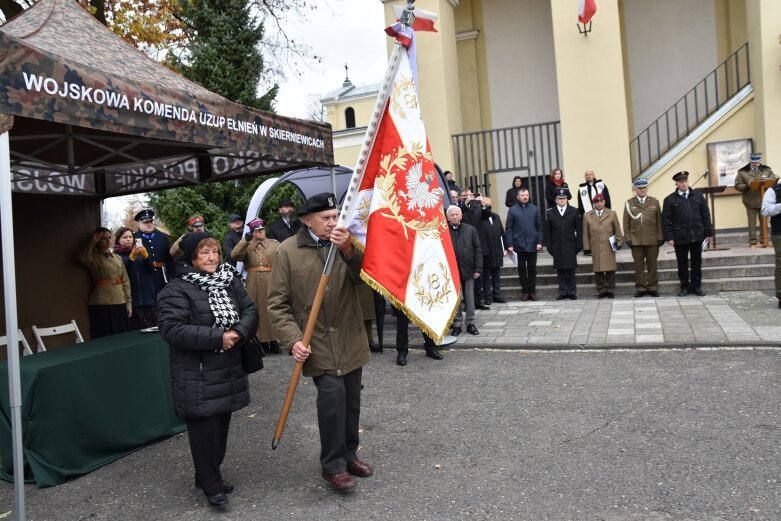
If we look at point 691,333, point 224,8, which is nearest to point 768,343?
point 691,333

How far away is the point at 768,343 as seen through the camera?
6918mm

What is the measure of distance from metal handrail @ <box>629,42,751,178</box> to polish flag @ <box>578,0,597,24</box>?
3663 millimetres

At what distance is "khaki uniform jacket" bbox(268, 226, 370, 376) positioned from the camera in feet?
13.4

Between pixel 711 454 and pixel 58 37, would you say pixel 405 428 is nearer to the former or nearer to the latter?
pixel 711 454

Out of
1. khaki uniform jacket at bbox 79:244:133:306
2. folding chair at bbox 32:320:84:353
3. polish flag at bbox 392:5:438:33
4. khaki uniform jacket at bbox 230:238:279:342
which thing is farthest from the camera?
khaki uniform jacket at bbox 230:238:279:342

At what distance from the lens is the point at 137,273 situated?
8836mm

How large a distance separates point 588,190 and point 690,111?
4815 mm

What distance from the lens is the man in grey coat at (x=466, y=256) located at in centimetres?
859

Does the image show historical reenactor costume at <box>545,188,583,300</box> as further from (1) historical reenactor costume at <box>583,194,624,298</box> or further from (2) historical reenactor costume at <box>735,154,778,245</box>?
(2) historical reenactor costume at <box>735,154,778,245</box>

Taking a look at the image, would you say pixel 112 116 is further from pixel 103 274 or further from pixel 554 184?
pixel 554 184

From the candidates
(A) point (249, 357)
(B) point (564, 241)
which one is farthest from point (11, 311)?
(B) point (564, 241)

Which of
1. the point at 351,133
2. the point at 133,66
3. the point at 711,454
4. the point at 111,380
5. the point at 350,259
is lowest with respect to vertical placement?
the point at 711,454

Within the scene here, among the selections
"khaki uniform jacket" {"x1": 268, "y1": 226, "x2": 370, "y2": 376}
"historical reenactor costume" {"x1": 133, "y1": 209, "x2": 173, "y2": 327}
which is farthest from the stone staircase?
"khaki uniform jacket" {"x1": 268, "y1": 226, "x2": 370, "y2": 376}

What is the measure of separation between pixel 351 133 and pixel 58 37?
26.9 metres
